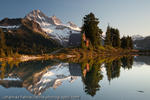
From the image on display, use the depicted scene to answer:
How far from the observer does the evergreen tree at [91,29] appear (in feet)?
250

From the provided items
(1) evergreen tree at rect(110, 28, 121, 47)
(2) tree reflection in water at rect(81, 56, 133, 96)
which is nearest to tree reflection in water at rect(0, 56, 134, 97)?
(2) tree reflection in water at rect(81, 56, 133, 96)

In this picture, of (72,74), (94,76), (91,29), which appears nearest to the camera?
(94,76)

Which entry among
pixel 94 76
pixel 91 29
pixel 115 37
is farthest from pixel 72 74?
pixel 115 37

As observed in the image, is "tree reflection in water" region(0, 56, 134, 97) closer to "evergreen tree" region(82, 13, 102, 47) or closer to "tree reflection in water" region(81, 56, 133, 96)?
"tree reflection in water" region(81, 56, 133, 96)

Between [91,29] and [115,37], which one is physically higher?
[91,29]

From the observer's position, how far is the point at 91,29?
7638 centimetres

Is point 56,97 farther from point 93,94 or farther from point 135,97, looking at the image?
point 135,97

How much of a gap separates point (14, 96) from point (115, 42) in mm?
102365

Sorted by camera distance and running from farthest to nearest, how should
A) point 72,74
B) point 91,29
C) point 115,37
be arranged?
point 115,37
point 91,29
point 72,74

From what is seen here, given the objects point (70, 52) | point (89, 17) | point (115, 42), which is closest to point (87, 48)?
point (70, 52)

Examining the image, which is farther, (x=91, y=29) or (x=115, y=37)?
(x=115, y=37)

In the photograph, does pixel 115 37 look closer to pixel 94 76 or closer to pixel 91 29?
pixel 91 29

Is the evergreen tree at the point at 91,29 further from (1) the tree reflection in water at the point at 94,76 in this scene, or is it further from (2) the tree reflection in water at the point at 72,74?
(1) the tree reflection in water at the point at 94,76

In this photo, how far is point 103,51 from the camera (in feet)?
246
